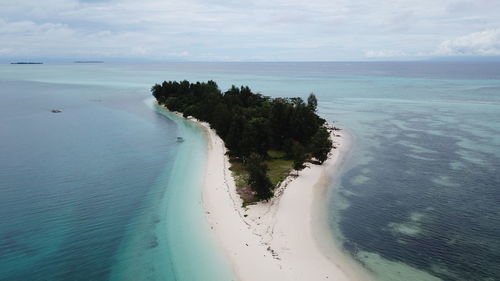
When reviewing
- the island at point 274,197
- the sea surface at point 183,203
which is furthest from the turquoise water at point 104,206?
the island at point 274,197

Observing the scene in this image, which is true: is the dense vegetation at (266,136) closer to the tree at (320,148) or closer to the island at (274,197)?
the tree at (320,148)

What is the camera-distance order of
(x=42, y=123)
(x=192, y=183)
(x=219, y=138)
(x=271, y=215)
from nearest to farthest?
(x=271, y=215)
(x=192, y=183)
(x=219, y=138)
(x=42, y=123)

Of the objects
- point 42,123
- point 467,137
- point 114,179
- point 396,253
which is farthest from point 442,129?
point 42,123

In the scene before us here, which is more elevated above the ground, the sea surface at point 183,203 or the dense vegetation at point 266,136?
the dense vegetation at point 266,136

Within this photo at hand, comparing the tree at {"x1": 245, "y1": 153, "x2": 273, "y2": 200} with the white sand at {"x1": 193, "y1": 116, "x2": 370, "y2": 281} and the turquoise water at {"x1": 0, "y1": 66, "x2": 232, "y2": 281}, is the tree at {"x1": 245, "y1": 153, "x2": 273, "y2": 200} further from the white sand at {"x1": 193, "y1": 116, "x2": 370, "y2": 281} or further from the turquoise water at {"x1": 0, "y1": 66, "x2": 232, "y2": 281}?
the turquoise water at {"x1": 0, "y1": 66, "x2": 232, "y2": 281}

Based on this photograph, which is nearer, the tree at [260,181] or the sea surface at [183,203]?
the sea surface at [183,203]

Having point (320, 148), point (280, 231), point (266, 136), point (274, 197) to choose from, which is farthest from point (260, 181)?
point (266, 136)

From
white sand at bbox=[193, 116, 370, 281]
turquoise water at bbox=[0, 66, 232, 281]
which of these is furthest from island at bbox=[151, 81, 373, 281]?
turquoise water at bbox=[0, 66, 232, 281]

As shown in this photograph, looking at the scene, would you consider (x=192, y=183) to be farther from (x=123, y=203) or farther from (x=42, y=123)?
(x=42, y=123)
